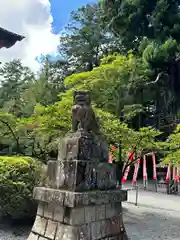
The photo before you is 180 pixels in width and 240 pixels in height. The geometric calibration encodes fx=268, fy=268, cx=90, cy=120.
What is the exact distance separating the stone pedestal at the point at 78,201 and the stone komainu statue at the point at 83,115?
32 cm

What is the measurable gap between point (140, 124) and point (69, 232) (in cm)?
1649

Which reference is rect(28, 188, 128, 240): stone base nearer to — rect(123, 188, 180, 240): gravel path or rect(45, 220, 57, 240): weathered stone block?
rect(45, 220, 57, 240): weathered stone block

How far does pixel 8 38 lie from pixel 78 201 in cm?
1069

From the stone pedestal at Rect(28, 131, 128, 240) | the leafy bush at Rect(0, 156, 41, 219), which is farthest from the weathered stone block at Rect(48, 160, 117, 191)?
the leafy bush at Rect(0, 156, 41, 219)

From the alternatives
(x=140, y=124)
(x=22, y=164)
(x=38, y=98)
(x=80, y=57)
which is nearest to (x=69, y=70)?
(x=80, y=57)

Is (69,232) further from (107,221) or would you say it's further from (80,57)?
(80,57)

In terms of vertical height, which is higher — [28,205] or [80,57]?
[80,57]

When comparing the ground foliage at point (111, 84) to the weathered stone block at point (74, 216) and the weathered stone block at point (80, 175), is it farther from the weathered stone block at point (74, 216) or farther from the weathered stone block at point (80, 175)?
the weathered stone block at point (74, 216)

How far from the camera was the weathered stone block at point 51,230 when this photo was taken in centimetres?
379

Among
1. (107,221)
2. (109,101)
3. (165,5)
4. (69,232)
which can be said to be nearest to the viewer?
(69,232)

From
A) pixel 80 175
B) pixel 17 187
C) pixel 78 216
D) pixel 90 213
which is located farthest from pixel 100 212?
pixel 17 187

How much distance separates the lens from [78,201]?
11.8ft

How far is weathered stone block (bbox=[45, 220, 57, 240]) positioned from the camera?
3.79 m

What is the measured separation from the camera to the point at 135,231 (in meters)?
6.76
